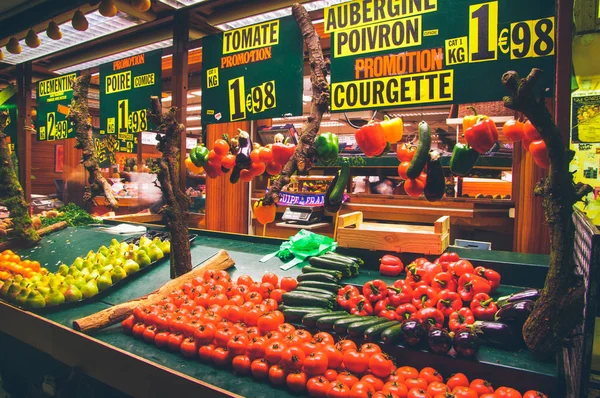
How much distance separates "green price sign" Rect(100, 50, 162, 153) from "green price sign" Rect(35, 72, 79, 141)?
117 centimetres

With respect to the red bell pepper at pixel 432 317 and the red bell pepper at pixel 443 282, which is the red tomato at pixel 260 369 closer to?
the red bell pepper at pixel 432 317

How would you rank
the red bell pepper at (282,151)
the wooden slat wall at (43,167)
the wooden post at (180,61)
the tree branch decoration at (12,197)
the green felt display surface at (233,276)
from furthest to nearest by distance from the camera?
1. the wooden slat wall at (43,167)
2. the tree branch decoration at (12,197)
3. the wooden post at (180,61)
4. the red bell pepper at (282,151)
5. the green felt display surface at (233,276)

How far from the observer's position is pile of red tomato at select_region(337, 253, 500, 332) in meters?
2.44

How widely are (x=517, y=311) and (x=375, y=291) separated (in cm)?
88

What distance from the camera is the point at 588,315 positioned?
1541mm

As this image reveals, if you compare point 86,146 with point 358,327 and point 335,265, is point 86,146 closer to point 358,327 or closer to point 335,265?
point 335,265

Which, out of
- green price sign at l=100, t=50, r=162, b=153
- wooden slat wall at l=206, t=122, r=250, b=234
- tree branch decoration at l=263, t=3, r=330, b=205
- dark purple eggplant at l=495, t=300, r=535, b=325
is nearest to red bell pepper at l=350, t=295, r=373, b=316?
dark purple eggplant at l=495, t=300, r=535, b=325

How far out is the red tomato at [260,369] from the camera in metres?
2.24

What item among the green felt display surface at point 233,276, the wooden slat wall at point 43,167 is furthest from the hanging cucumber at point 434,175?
the wooden slat wall at point 43,167

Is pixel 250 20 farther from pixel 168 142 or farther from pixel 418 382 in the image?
pixel 418 382

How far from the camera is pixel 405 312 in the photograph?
8.48 feet

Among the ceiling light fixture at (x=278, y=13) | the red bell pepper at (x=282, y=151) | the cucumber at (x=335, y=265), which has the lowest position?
the cucumber at (x=335, y=265)

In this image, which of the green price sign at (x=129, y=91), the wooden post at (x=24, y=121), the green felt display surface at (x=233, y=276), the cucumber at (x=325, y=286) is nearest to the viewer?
the green felt display surface at (x=233, y=276)

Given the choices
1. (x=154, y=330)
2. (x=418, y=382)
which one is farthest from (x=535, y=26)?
(x=154, y=330)
